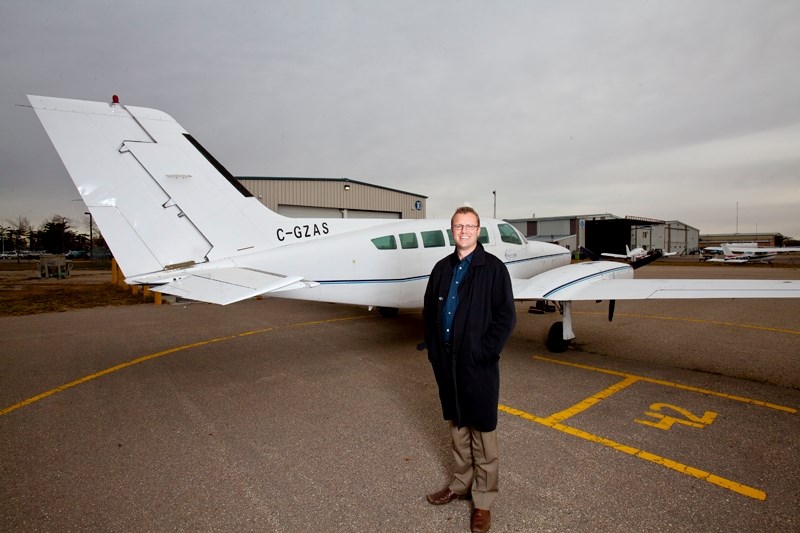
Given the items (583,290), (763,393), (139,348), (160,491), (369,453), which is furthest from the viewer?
(139,348)

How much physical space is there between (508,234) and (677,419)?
17.2ft

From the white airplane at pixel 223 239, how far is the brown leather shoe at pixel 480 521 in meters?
2.98

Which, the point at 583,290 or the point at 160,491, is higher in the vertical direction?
the point at 583,290

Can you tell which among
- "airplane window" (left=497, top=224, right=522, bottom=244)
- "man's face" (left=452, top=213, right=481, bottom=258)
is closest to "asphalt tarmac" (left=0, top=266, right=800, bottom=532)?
"man's face" (left=452, top=213, right=481, bottom=258)

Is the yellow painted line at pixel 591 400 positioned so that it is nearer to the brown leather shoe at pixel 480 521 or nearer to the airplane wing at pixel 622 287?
the airplane wing at pixel 622 287

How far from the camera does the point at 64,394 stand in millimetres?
5559

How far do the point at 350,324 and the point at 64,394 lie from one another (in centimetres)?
593

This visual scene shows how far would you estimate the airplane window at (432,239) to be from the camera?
7.71 metres

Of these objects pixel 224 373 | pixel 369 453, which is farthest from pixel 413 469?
pixel 224 373

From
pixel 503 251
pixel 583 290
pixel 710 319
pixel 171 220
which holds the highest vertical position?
pixel 171 220

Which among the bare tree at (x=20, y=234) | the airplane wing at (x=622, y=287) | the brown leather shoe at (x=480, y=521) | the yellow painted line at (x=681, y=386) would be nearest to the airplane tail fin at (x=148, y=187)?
the airplane wing at (x=622, y=287)

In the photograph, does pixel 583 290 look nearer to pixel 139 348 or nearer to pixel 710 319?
pixel 710 319

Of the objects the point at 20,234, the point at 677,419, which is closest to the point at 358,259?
the point at 677,419

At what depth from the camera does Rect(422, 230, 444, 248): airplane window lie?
771 centimetres
